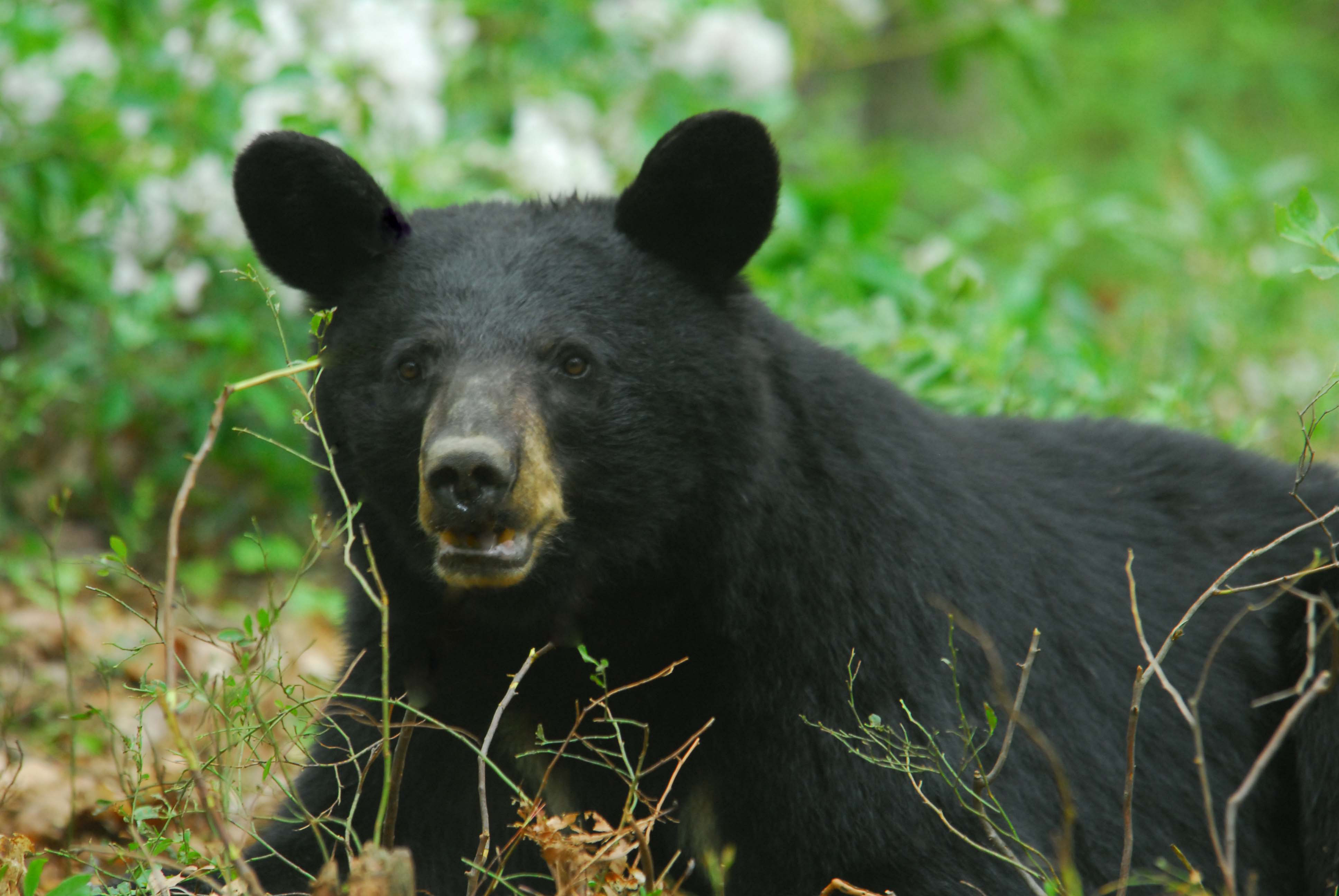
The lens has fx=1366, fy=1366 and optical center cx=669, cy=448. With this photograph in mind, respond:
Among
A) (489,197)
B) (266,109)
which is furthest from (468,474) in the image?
(266,109)

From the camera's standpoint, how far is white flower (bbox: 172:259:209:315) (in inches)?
229

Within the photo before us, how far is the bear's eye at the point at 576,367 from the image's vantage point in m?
2.91

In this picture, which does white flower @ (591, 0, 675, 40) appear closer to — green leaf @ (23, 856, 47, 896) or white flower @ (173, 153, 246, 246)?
white flower @ (173, 153, 246, 246)

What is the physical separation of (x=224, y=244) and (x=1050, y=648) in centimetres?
411

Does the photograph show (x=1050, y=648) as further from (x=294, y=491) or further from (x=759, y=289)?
(x=294, y=491)

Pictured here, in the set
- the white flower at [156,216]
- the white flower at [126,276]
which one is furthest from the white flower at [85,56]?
the white flower at [126,276]

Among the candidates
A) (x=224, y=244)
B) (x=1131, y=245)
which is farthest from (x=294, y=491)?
(x=1131, y=245)

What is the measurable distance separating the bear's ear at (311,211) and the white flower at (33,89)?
9.89 ft

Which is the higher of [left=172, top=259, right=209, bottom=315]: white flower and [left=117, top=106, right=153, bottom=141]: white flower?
[left=117, top=106, right=153, bottom=141]: white flower

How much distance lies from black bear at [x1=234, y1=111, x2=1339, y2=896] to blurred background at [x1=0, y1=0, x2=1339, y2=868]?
1308 millimetres

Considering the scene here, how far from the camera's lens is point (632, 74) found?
7.06 m

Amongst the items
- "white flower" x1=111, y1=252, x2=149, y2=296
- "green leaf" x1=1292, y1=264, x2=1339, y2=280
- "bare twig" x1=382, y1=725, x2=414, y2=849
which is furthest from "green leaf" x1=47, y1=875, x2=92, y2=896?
"white flower" x1=111, y1=252, x2=149, y2=296

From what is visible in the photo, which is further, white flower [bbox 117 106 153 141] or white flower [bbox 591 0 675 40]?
white flower [bbox 591 0 675 40]

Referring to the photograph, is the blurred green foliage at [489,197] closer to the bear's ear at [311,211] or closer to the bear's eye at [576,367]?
the bear's ear at [311,211]
